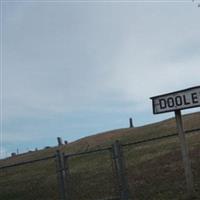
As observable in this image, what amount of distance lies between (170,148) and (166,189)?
22.8ft

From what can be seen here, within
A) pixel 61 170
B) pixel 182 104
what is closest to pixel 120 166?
pixel 61 170

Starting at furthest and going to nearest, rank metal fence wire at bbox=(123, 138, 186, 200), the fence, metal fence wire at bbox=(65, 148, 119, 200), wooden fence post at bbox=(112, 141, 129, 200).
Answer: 1. metal fence wire at bbox=(65, 148, 119, 200)
2. metal fence wire at bbox=(123, 138, 186, 200)
3. the fence
4. wooden fence post at bbox=(112, 141, 129, 200)

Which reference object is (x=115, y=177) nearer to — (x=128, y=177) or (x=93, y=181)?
(x=128, y=177)

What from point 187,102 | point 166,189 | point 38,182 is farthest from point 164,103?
point 38,182

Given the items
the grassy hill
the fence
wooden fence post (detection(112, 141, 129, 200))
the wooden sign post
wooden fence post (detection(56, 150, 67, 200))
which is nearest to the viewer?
the wooden sign post

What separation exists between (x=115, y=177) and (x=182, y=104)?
474 centimetres

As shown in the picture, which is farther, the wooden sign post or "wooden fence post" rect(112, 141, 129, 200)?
"wooden fence post" rect(112, 141, 129, 200)

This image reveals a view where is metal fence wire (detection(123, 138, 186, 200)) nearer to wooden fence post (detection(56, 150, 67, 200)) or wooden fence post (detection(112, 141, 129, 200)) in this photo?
wooden fence post (detection(112, 141, 129, 200))

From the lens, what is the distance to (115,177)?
13531 mm

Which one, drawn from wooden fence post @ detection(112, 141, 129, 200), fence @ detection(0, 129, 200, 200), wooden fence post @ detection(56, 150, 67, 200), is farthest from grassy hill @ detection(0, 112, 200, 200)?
wooden fence post @ detection(56, 150, 67, 200)

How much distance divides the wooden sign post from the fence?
1.64 feet

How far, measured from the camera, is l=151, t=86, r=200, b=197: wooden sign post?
9352mm

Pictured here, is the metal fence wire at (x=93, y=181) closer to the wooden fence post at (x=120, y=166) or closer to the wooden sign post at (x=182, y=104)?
the wooden fence post at (x=120, y=166)

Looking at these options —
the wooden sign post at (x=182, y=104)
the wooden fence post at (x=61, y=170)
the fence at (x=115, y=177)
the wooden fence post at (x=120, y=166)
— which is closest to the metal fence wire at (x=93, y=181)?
the fence at (x=115, y=177)
